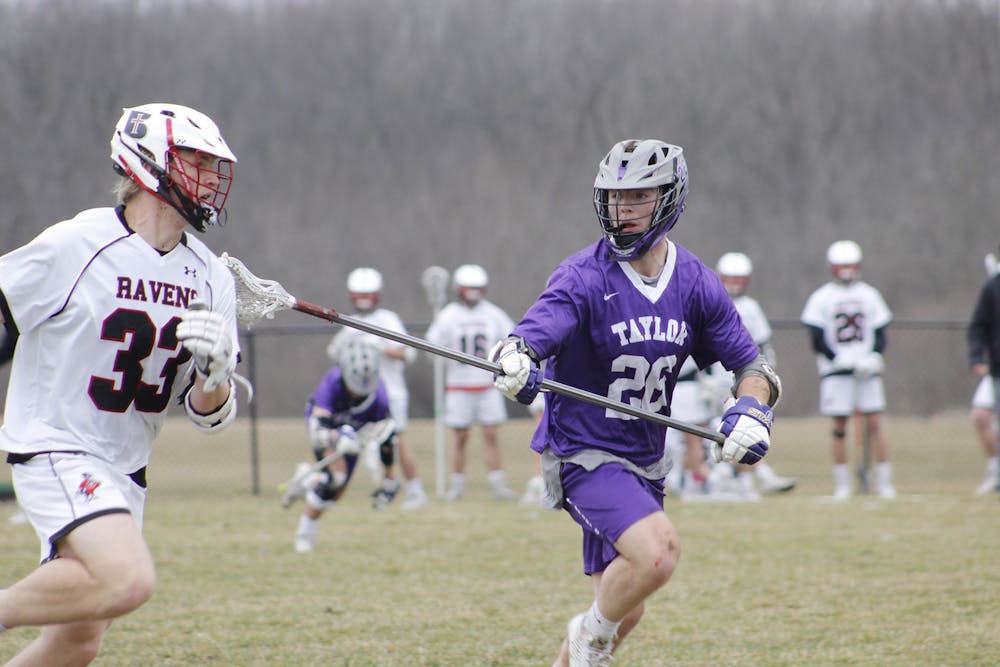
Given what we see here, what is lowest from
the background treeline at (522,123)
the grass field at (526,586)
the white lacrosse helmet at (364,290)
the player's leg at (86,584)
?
the grass field at (526,586)

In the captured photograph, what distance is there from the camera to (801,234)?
30.2 meters

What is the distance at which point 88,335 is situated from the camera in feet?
12.2

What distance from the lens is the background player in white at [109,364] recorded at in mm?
3545

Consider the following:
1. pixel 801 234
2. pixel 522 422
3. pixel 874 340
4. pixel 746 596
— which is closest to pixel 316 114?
pixel 801 234

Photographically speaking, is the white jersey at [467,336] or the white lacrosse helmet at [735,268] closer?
the white lacrosse helmet at [735,268]

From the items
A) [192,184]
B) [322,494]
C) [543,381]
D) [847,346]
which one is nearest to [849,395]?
[847,346]

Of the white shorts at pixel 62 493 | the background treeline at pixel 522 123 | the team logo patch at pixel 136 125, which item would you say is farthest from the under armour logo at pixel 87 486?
the background treeline at pixel 522 123

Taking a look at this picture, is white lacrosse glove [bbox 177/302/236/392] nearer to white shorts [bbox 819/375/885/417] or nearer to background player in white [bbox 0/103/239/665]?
background player in white [bbox 0/103/239/665]

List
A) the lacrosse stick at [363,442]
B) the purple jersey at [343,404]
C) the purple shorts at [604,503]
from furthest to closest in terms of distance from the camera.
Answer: the purple jersey at [343,404], the lacrosse stick at [363,442], the purple shorts at [604,503]

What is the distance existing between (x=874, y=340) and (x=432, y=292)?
15.5 feet

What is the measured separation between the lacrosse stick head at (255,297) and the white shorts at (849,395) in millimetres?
8422

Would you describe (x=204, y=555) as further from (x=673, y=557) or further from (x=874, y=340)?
(x=874, y=340)

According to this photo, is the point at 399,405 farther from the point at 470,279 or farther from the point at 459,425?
the point at 470,279

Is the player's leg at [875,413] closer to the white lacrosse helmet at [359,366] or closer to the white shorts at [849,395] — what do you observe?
the white shorts at [849,395]
